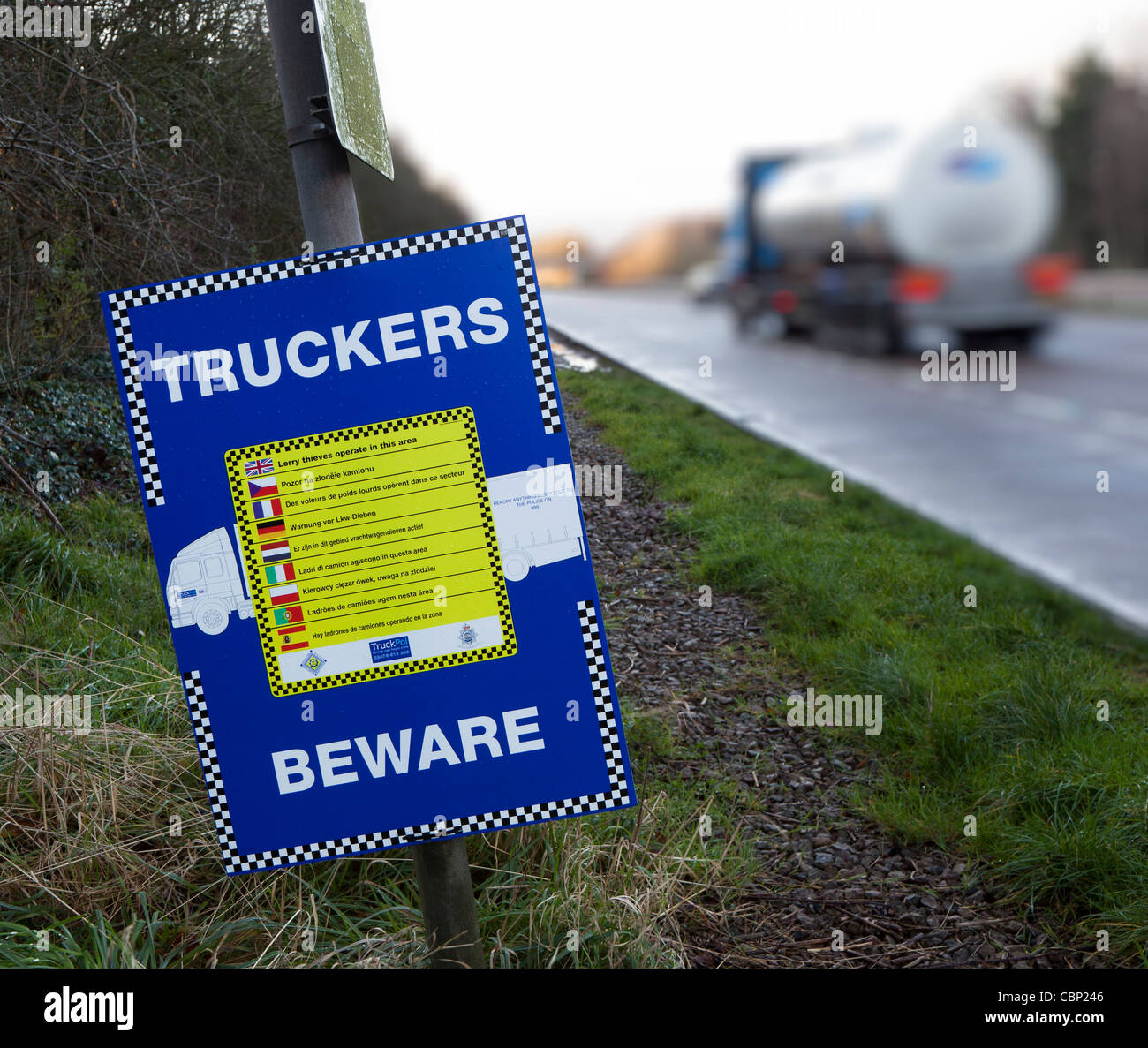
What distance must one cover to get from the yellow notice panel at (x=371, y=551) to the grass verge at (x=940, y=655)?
197 centimetres

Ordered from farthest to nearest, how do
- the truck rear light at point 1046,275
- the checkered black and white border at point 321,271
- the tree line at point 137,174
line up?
the truck rear light at point 1046,275
the tree line at point 137,174
the checkered black and white border at point 321,271

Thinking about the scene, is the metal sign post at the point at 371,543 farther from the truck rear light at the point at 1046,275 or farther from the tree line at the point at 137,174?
the truck rear light at the point at 1046,275

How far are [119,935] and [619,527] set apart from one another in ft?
8.16

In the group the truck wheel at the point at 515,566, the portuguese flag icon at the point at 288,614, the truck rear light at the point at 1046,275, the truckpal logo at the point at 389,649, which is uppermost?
the truck rear light at the point at 1046,275

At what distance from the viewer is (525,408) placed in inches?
87.1

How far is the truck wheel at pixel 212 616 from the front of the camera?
2.22 m

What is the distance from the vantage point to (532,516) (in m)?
2.23

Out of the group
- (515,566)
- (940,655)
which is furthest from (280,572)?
(940,655)

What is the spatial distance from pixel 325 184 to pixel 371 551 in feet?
2.77

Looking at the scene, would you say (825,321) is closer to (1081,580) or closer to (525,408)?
(1081,580)

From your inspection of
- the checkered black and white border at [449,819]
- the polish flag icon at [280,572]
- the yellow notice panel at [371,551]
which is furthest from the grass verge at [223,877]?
the polish flag icon at [280,572]

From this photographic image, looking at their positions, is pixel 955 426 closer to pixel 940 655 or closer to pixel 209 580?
pixel 940 655

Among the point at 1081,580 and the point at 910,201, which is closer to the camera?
the point at 1081,580
